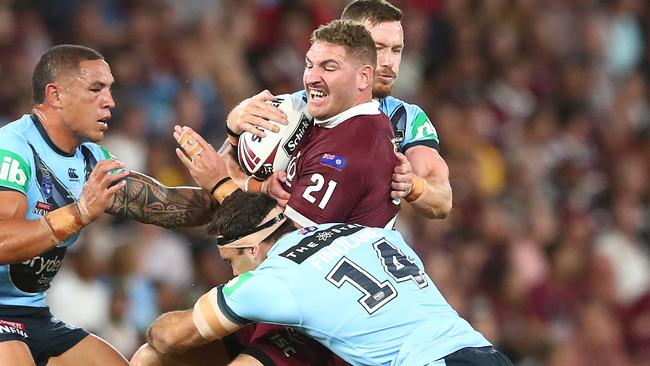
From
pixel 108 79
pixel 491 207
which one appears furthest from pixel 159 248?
pixel 108 79

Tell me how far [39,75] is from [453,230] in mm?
6061

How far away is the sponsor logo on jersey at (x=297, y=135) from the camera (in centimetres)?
641

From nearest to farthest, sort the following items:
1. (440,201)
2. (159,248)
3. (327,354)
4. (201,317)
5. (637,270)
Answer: (201,317) → (327,354) → (440,201) → (159,248) → (637,270)

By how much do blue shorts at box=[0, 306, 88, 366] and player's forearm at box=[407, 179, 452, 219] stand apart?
190cm

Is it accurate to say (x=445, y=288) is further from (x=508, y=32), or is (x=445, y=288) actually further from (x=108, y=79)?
(x=108, y=79)

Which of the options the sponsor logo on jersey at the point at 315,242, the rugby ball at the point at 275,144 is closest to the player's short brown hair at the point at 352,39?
the rugby ball at the point at 275,144

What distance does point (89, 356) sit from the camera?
6.60m

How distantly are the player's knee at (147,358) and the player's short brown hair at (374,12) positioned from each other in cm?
208

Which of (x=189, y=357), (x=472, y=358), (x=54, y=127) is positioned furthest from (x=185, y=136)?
(x=472, y=358)

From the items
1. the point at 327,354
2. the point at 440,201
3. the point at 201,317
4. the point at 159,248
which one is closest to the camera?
the point at 201,317

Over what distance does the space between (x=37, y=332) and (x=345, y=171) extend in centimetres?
179

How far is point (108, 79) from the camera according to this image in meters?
6.67

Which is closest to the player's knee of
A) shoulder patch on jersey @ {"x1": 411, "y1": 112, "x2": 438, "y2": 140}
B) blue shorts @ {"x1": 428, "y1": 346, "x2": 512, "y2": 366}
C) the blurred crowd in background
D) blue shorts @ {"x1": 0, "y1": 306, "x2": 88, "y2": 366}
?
blue shorts @ {"x1": 0, "y1": 306, "x2": 88, "y2": 366}

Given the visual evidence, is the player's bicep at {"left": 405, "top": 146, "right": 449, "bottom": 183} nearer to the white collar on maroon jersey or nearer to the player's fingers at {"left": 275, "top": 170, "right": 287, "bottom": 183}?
the white collar on maroon jersey
